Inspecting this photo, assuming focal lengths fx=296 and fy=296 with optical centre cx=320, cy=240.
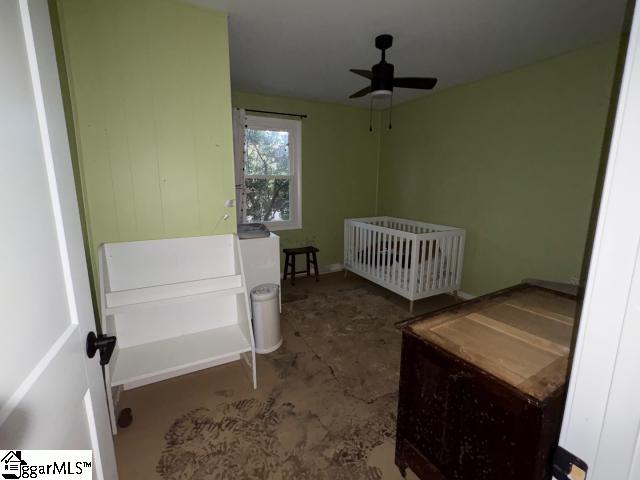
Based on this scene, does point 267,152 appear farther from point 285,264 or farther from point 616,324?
point 616,324

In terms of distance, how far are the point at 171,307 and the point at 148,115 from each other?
1227mm

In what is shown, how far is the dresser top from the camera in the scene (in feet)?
2.98

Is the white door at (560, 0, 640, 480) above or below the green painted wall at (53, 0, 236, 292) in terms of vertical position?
below

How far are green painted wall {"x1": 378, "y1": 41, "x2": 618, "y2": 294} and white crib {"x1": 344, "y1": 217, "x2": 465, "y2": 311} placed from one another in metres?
0.20

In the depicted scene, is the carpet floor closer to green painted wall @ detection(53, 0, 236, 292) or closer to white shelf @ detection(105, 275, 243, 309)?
white shelf @ detection(105, 275, 243, 309)

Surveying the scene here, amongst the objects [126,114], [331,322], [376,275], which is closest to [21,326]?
[126,114]

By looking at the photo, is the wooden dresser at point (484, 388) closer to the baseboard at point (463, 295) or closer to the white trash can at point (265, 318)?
the white trash can at point (265, 318)

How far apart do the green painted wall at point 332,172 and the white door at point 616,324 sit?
3.74 meters

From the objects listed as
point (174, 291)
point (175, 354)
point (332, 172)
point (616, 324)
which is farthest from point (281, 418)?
point (332, 172)

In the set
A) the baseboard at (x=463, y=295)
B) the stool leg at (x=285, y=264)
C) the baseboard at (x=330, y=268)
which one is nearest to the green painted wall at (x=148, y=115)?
the stool leg at (x=285, y=264)

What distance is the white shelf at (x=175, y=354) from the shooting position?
1682mm

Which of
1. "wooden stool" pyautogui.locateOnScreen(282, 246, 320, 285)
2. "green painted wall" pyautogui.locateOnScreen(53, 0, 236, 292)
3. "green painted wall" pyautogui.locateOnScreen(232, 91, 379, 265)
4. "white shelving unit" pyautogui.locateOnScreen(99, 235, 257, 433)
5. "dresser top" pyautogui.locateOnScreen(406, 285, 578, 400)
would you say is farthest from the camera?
"green painted wall" pyautogui.locateOnScreen(232, 91, 379, 265)

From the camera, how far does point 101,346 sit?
31.4 inches

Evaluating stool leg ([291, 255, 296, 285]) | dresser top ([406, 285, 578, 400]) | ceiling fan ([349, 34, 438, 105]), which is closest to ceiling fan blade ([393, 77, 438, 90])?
ceiling fan ([349, 34, 438, 105])
